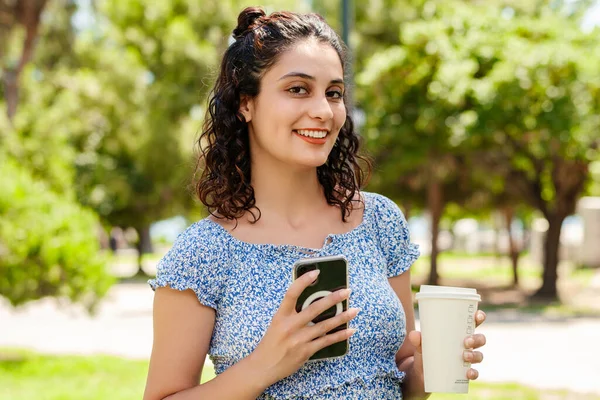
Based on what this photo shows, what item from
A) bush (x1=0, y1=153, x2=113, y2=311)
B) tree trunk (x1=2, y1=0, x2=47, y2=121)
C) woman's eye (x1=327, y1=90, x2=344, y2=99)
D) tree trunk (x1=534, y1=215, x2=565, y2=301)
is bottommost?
tree trunk (x1=534, y1=215, x2=565, y2=301)

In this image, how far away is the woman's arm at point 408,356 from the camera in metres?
2.16

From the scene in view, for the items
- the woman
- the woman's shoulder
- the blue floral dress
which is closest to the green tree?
the woman's shoulder

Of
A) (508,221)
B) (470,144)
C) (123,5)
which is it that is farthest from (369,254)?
(123,5)

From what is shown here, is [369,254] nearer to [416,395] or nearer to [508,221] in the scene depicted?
[416,395]

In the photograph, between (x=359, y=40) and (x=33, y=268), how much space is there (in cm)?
1728

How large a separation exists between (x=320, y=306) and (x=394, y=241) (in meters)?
0.53

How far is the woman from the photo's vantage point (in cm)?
198

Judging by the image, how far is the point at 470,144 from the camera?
16406 mm

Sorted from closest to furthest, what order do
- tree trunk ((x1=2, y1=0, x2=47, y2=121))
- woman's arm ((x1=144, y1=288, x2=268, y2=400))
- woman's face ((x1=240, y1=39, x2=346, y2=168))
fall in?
woman's arm ((x1=144, y1=288, x2=268, y2=400)), woman's face ((x1=240, y1=39, x2=346, y2=168)), tree trunk ((x1=2, y1=0, x2=47, y2=121))

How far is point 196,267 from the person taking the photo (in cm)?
205

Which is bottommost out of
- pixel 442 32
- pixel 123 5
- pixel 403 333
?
pixel 403 333

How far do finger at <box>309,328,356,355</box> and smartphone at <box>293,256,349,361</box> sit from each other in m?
0.02

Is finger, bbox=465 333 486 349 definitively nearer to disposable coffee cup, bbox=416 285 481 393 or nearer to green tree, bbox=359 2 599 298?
disposable coffee cup, bbox=416 285 481 393

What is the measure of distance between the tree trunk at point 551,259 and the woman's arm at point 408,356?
17830 mm
